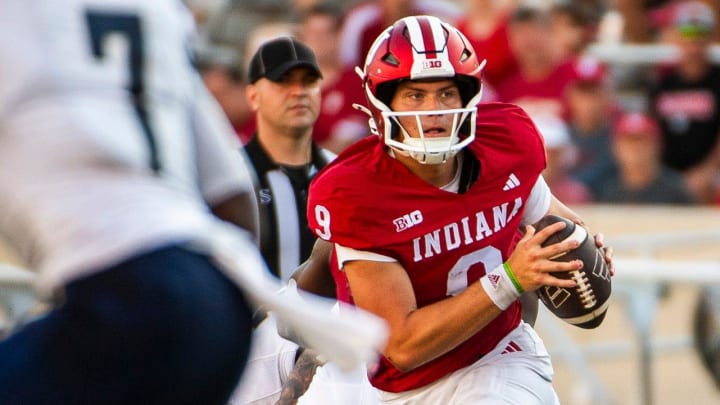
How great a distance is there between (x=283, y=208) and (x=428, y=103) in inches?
59.7

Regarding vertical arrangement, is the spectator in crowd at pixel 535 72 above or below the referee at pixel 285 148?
below

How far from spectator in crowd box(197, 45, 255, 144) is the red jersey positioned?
4380 millimetres

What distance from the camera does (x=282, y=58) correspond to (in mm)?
5926

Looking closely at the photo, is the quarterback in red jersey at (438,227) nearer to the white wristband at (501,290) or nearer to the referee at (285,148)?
the white wristband at (501,290)

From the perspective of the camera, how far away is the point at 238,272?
2756 mm

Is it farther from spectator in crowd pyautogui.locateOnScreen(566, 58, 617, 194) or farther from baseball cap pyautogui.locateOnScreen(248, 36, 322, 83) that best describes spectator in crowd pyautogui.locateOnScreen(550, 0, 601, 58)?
baseball cap pyautogui.locateOnScreen(248, 36, 322, 83)

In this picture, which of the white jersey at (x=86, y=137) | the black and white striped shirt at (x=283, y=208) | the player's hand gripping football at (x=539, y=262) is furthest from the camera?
the black and white striped shirt at (x=283, y=208)

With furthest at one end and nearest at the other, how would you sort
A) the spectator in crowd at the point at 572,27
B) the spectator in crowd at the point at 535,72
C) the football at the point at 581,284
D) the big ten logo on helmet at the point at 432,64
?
the spectator in crowd at the point at 572,27 < the spectator in crowd at the point at 535,72 < the big ten logo on helmet at the point at 432,64 < the football at the point at 581,284

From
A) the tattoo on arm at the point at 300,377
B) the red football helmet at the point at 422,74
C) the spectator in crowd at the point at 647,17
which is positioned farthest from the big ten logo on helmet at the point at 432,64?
the spectator in crowd at the point at 647,17

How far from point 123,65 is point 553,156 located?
6.75 meters

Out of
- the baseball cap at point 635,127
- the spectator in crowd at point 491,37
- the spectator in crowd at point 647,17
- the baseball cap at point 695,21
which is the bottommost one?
the baseball cap at point 635,127

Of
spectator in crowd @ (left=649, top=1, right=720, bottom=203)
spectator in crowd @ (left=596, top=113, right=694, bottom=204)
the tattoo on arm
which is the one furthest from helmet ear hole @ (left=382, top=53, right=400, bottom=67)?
spectator in crowd @ (left=649, top=1, right=720, bottom=203)

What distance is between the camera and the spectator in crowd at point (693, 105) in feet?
31.9

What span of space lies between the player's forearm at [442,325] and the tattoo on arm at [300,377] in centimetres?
64
